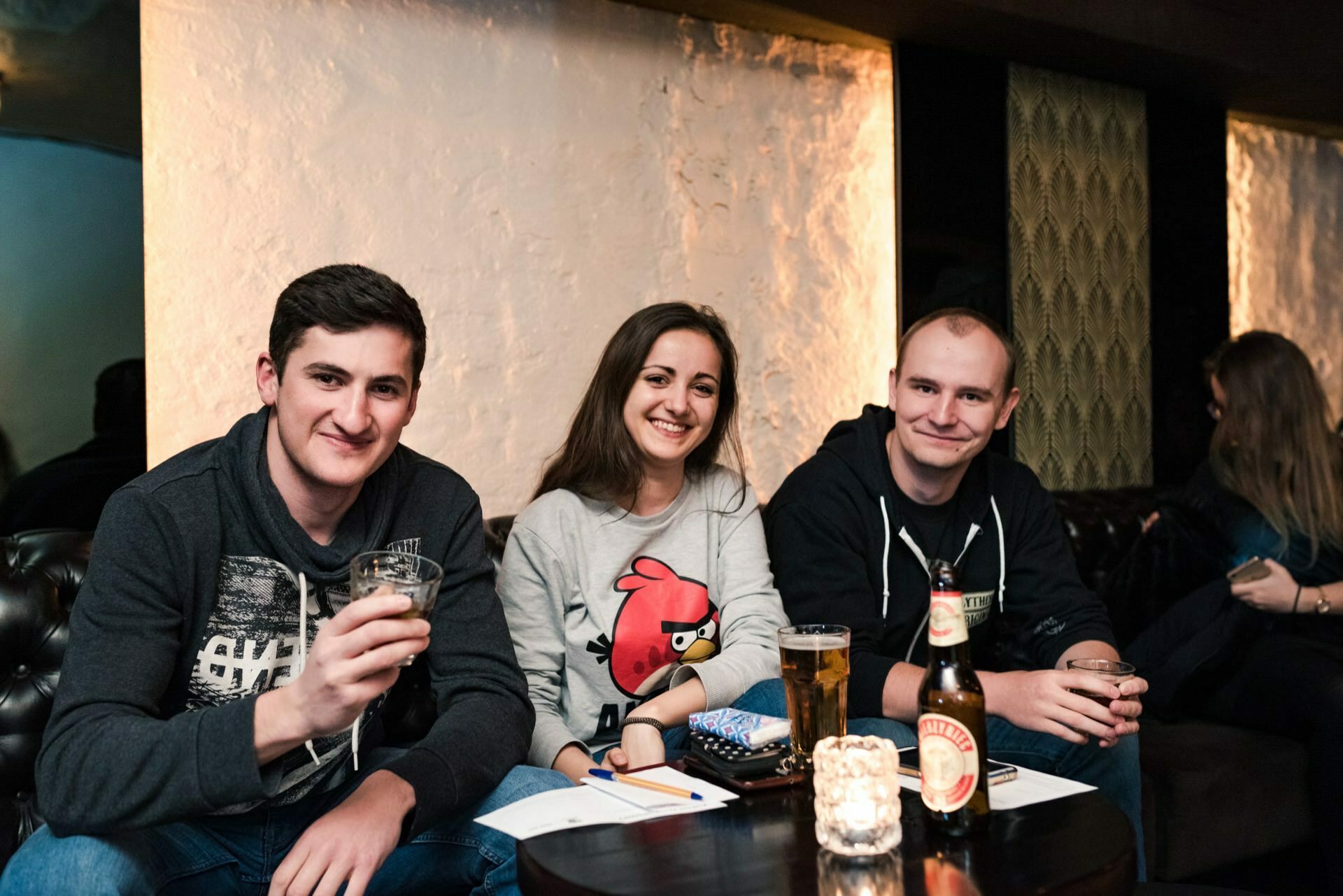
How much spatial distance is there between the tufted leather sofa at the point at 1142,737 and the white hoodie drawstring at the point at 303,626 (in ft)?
1.32

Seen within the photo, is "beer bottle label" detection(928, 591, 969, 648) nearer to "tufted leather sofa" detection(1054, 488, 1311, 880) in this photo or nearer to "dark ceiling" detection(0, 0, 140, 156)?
"tufted leather sofa" detection(1054, 488, 1311, 880)

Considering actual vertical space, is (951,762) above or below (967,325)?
below

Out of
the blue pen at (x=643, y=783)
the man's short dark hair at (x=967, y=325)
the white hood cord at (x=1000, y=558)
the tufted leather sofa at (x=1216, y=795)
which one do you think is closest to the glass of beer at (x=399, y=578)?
the blue pen at (x=643, y=783)

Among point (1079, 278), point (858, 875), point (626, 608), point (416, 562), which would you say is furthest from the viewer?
point (1079, 278)

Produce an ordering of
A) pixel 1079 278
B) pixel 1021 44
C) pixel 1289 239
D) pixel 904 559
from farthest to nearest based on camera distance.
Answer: pixel 1289 239 → pixel 1079 278 → pixel 1021 44 → pixel 904 559

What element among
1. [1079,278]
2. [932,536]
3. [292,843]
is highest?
[1079,278]

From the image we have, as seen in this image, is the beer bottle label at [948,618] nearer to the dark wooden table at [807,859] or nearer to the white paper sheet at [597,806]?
the dark wooden table at [807,859]

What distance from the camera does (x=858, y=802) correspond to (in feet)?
4.21

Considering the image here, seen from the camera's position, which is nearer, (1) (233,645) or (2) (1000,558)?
(1) (233,645)

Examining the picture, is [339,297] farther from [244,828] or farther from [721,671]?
[721,671]

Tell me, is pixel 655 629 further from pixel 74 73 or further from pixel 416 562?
pixel 74 73

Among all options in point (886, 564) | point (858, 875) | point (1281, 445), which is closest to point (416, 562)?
point (858, 875)

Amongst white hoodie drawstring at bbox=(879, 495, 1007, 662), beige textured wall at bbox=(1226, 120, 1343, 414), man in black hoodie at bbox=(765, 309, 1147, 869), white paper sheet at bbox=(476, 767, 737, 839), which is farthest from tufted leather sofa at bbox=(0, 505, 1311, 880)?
beige textured wall at bbox=(1226, 120, 1343, 414)

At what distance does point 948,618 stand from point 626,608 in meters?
0.99
